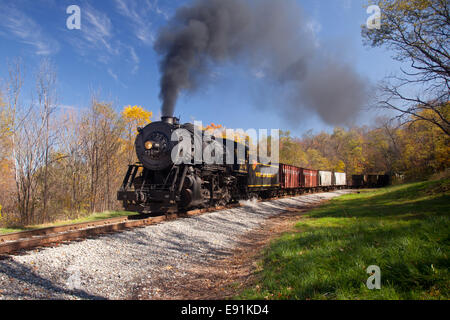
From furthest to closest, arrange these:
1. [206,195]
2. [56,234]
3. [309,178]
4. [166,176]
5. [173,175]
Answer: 1. [309,178]
2. [206,195]
3. [166,176]
4. [173,175]
5. [56,234]

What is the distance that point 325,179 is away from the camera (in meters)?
38.7

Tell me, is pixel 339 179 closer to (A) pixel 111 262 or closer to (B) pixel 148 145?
(B) pixel 148 145

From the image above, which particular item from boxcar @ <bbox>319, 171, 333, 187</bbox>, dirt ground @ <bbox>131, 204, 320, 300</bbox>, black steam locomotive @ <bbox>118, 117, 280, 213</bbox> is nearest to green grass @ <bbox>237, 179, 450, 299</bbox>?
dirt ground @ <bbox>131, 204, 320, 300</bbox>

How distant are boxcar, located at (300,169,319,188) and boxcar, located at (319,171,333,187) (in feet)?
6.14

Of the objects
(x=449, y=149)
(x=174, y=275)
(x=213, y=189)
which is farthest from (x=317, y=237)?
(x=449, y=149)

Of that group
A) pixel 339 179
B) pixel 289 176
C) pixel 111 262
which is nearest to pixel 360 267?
pixel 111 262

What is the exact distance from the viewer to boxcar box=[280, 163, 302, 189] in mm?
23188

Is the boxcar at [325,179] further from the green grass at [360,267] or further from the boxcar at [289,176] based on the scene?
the green grass at [360,267]

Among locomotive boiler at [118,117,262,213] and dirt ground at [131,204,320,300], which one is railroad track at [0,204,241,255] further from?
dirt ground at [131,204,320,300]

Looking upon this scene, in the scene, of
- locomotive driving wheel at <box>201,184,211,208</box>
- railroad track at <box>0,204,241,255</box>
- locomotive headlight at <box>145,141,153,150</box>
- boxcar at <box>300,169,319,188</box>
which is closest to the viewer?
railroad track at <box>0,204,241,255</box>

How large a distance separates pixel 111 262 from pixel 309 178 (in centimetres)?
2961

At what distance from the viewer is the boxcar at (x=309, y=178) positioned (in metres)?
29.5
